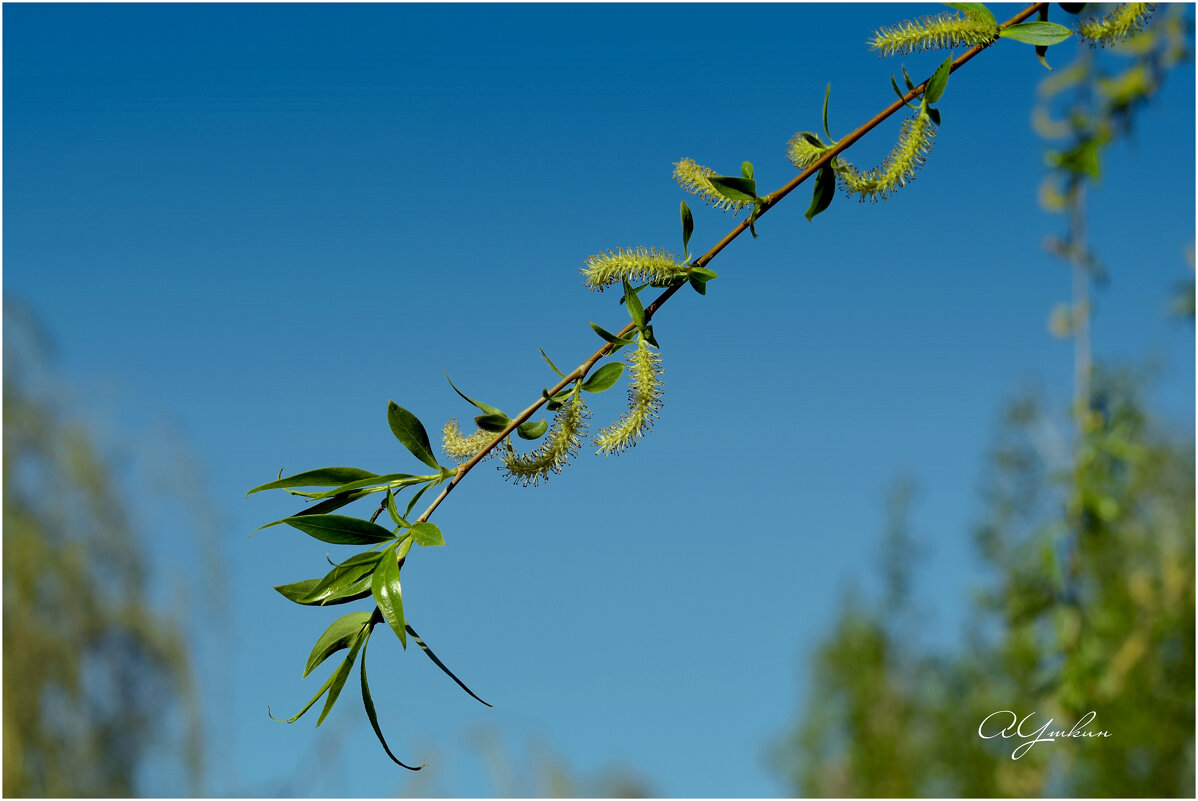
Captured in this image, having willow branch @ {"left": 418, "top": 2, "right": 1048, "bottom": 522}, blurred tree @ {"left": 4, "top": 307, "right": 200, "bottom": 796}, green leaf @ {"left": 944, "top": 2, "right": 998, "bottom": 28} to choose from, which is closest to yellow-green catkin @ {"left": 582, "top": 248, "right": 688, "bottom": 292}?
willow branch @ {"left": 418, "top": 2, "right": 1048, "bottom": 522}

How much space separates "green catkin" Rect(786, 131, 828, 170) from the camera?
55 cm

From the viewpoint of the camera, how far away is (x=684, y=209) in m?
0.51

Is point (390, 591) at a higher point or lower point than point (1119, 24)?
lower

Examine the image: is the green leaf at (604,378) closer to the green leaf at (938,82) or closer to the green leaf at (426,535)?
the green leaf at (426,535)

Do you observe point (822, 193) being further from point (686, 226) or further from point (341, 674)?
point (341, 674)

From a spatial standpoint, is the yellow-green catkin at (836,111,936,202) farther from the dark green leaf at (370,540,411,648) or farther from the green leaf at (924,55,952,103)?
the dark green leaf at (370,540,411,648)

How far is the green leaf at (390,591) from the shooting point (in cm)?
42

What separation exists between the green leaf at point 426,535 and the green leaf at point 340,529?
0.06ft

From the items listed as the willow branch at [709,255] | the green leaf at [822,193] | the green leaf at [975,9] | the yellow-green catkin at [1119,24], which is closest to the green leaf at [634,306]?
the willow branch at [709,255]

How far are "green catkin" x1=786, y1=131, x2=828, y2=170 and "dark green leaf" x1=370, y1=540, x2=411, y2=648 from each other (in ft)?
0.99

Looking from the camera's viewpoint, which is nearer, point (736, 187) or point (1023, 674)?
point (736, 187)

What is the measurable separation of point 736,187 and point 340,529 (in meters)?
0.26

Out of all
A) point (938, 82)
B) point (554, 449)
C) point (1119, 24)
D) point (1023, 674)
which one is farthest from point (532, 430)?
point (1023, 674)

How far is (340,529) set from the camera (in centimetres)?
46
